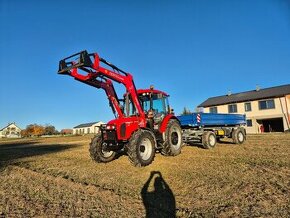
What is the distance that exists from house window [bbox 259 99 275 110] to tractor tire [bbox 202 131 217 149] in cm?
2430

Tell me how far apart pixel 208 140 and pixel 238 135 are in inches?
165

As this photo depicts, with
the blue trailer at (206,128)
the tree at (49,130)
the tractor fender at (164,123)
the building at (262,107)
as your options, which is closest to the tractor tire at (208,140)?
the blue trailer at (206,128)

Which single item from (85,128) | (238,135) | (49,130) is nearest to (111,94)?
(238,135)

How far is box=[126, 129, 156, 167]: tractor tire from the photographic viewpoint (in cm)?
894

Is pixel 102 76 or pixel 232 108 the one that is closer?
pixel 102 76

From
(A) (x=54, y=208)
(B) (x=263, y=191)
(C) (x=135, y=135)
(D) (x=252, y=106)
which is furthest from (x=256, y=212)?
(D) (x=252, y=106)

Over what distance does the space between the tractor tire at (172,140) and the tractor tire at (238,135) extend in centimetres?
697

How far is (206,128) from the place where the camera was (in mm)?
15602

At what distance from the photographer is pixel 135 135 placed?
30.5 ft

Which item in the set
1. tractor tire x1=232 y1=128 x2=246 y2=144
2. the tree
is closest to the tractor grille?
tractor tire x1=232 y1=128 x2=246 y2=144

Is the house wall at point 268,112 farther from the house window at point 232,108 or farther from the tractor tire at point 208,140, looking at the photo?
the tractor tire at point 208,140

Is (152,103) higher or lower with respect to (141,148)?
higher

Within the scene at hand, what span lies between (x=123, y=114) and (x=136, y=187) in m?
5.18

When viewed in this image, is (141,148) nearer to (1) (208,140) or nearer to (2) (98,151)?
(2) (98,151)
